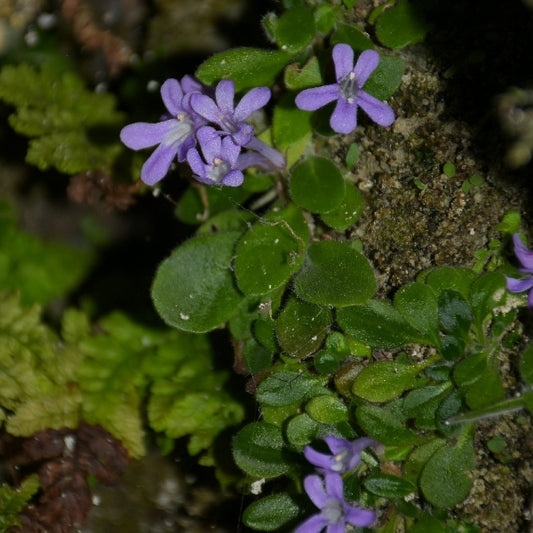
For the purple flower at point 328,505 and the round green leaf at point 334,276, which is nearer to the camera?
the purple flower at point 328,505

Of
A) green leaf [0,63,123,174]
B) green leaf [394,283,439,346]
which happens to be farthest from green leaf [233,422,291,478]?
green leaf [0,63,123,174]

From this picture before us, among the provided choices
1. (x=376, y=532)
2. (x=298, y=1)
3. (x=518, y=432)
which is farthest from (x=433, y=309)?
(x=298, y=1)

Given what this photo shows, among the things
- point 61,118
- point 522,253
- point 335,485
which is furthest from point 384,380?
point 61,118

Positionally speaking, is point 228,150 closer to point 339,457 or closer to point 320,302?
point 320,302

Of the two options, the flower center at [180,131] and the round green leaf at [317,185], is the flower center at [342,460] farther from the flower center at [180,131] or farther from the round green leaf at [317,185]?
the flower center at [180,131]

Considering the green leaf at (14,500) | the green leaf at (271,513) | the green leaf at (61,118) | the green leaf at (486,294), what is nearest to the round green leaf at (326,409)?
the green leaf at (271,513)

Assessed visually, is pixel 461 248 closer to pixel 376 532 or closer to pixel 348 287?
pixel 348 287
